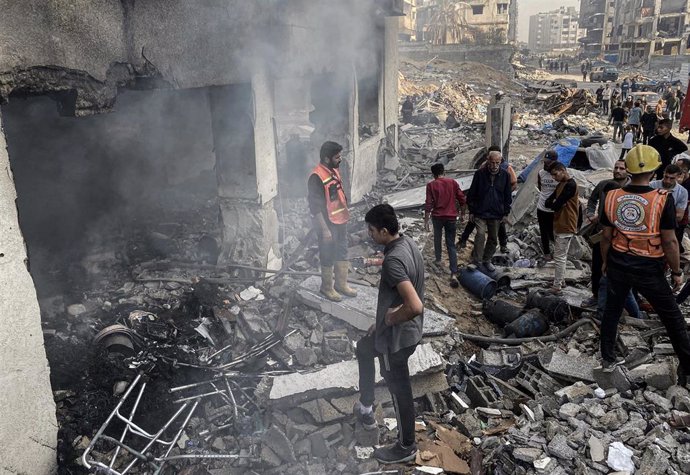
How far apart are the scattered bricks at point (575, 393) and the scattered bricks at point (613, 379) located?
147 mm

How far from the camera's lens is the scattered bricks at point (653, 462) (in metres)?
3.40

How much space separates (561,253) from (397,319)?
401 cm

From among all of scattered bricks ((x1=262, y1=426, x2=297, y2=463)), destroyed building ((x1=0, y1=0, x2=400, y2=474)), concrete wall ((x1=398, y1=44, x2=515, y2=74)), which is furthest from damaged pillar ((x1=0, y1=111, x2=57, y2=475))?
concrete wall ((x1=398, y1=44, x2=515, y2=74))

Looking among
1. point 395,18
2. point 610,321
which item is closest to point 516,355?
point 610,321

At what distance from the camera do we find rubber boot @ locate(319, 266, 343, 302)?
18.5ft

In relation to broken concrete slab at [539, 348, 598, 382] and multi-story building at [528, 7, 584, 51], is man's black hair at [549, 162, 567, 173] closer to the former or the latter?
broken concrete slab at [539, 348, 598, 382]

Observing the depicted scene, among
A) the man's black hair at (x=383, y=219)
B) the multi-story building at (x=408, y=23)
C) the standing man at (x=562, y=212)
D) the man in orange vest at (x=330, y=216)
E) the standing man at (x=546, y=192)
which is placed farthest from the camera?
the multi-story building at (x=408, y=23)

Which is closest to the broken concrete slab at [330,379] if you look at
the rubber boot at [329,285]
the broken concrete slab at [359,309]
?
the broken concrete slab at [359,309]

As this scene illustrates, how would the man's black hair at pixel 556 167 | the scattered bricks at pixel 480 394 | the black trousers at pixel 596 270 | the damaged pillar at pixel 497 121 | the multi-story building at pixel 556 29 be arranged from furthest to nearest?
the multi-story building at pixel 556 29, the damaged pillar at pixel 497 121, the man's black hair at pixel 556 167, the black trousers at pixel 596 270, the scattered bricks at pixel 480 394

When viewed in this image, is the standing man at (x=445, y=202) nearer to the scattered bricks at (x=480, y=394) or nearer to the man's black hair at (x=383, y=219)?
the scattered bricks at (x=480, y=394)

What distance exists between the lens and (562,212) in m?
6.22

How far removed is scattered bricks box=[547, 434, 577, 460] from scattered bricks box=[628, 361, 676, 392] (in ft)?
3.65

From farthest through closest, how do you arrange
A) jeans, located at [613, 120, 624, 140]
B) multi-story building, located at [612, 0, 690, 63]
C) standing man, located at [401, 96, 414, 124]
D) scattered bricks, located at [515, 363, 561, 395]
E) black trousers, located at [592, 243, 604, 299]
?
multi-story building, located at [612, 0, 690, 63]
standing man, located at [401, 96, 414, 124]
jeans, located at [613, 120, 624, 140]
black trousers, located at [592, 243, 604, 299]
scattered bricks, located at [515, 363, 561, 395]

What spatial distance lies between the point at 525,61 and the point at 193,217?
66.2 metres
